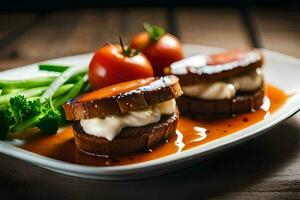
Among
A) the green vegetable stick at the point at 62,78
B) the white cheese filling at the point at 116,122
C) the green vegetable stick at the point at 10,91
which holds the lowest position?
the green vegetable stick at the point at 62,78

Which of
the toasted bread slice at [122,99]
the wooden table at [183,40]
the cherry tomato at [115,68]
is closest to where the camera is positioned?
the wooden table at [183,40]

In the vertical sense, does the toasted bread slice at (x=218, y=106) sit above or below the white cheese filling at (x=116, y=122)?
below

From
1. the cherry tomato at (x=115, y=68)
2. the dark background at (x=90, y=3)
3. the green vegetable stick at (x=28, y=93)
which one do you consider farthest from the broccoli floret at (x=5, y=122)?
the dark background at (x=90, y=3)

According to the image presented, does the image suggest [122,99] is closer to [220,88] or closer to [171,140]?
[171,140]

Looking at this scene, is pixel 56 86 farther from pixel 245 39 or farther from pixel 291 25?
pixel 291 25

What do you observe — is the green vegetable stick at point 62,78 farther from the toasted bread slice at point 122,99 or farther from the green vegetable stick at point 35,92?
the toasted bread slice at point 122,99

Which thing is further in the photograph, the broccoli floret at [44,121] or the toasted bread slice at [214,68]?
the toasted bread slice at [214,68]

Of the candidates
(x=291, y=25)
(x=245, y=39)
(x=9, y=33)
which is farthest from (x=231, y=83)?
(x=9, y=33)
